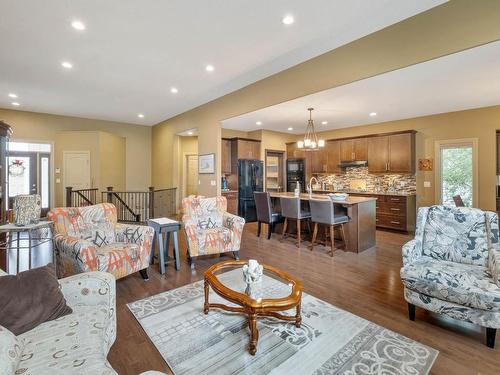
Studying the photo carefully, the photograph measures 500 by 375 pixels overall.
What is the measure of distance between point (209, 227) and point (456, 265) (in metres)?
3.10

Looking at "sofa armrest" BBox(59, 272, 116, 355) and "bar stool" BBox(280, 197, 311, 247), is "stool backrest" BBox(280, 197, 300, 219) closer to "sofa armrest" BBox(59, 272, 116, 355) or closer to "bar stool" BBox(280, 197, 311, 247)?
"bar stool" BBox(280, 197, 311, 247)

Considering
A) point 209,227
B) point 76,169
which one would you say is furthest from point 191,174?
point 209,227

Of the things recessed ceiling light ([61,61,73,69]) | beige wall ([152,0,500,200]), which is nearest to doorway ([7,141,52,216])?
recessed ceiling light ([61,61,73,69])

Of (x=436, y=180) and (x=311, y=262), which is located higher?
(x=436, y=180)

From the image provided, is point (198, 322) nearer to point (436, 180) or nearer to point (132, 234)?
point (132, 234)

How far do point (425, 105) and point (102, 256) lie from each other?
6093mm

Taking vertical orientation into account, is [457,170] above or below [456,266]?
above

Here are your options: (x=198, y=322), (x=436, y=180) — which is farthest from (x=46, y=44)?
(x=436, y=180)

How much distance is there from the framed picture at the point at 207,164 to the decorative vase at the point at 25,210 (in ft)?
12.4

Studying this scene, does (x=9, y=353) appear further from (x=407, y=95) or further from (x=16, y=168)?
(x=16, y=168)

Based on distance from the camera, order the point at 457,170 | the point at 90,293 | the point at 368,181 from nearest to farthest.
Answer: the point at 90,293 → the point at 457,170 → the point at 368,181

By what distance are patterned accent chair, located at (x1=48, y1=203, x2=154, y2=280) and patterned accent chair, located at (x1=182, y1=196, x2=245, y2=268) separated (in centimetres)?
66

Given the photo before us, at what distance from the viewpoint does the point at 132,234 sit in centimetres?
331

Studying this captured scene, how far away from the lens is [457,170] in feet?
19.0
